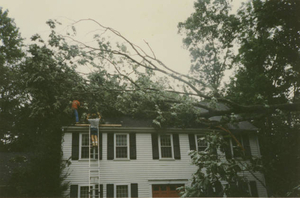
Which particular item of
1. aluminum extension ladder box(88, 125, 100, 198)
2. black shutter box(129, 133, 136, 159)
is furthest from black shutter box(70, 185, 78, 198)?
black shutter box(129, 133, 136, 159)

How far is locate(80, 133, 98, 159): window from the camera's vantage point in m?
13.9

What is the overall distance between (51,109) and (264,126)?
54.0 ft

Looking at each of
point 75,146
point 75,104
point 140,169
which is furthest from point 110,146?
point 75,104

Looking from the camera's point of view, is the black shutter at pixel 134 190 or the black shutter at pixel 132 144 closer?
the black shutter at pixel 134 190

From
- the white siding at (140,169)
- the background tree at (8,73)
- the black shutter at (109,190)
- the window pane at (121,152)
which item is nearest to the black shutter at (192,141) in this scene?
the white siding at (140,169)

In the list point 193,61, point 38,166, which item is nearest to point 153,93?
point 38,166

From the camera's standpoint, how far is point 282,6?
32.2 ft

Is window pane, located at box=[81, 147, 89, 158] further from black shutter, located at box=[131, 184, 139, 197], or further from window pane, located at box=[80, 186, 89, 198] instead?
black shutter, located at box=[131, 184, 139, 197]

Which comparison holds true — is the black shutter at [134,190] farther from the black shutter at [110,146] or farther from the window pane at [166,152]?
the window pane at [166,152]

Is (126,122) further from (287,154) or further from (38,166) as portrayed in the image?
(287,154)

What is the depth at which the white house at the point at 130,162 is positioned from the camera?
43.9 ft

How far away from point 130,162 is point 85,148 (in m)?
2.76

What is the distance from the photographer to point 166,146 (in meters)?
15.1

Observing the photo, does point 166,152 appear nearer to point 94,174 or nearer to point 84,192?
point 94,174
